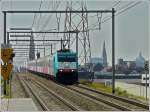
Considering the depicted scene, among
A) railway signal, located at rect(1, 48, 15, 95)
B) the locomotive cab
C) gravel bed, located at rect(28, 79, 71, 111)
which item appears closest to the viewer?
gravel bed, located at rect(28, 79, 71, 111)

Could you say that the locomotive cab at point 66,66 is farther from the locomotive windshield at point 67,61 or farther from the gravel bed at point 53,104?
the gravel bed at point 53,104

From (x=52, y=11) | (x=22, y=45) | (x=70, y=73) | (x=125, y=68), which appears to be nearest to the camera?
(x=52, y=11)

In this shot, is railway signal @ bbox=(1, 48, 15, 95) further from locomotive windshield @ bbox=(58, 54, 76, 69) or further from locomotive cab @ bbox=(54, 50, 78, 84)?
locomotive windshield @ bbox=(58, 54, 76, 69)

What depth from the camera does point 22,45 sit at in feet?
294

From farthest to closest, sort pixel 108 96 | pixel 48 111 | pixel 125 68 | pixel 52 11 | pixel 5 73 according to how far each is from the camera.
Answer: pixel 125 68, pixel 52 11, pixel 108 96, pixel 5 73, pixel 48 111

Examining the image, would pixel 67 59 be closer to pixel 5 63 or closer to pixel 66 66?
pixel 66 66

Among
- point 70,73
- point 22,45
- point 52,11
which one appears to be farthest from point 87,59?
point 22,45

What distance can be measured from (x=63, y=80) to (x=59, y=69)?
2.87 meters

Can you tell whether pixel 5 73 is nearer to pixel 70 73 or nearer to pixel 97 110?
pixel 97 110

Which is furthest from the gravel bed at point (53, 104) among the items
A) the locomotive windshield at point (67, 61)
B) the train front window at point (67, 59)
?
the train front window at point (67, 59)

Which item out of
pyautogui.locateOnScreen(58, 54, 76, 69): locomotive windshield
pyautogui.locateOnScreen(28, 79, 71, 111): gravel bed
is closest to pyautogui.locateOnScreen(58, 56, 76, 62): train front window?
pyautogui.locateOnScreen(58, 54, 76, 69): locomotive windshield

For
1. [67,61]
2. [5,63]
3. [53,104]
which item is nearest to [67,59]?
[67,61]

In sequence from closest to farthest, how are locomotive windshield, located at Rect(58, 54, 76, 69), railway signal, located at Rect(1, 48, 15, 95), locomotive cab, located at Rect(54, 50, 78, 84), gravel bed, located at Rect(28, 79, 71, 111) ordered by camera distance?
gravel bed, located at Rect(28, 79, 71, 111)
railway signal, located at Rect(1, 48, 15, 95)
locomotive cab, located at Rect(54, 50, 78, 84)
locomotive windshield, located at Rect(58, 54, 76, 69)

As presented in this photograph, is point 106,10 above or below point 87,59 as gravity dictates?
above
